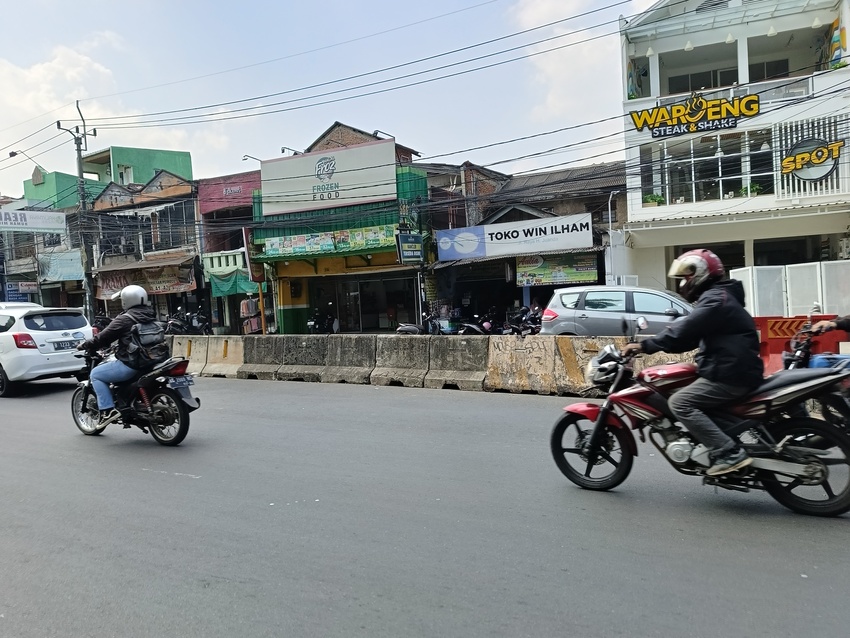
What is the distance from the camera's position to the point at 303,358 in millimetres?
11992

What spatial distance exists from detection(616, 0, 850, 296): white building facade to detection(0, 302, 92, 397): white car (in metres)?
14.2

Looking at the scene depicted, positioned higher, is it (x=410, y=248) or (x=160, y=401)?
(x=410, y=248)

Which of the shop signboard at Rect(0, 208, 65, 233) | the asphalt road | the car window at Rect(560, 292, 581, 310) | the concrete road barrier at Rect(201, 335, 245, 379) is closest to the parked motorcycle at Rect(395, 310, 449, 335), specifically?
the concrete road barrier at Rect(201, 335, 245, 379)

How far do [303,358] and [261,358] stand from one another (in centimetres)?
108

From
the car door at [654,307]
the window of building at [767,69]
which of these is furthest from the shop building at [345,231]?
the window of building at [767,69]

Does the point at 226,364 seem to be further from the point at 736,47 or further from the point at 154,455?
the point at 736,47

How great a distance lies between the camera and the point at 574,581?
3.24 m

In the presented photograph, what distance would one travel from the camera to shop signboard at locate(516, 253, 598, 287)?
64.3ft

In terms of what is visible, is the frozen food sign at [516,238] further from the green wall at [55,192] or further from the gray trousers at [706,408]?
the green wall at [55,192]

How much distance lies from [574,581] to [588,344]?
6.35m

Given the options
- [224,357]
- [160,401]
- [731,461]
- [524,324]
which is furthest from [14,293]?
[731,461]

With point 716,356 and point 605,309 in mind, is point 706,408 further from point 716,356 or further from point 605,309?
point 605,309

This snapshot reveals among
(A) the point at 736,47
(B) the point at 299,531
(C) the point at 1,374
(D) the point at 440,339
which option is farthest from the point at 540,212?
(B) the point at 299,531

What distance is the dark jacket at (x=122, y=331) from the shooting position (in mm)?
6555
